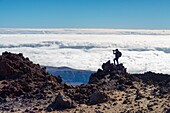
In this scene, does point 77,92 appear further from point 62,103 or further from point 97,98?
point 62,103

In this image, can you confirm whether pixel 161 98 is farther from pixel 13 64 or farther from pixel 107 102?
pixel 13 64

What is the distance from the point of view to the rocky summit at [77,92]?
83.4 feet

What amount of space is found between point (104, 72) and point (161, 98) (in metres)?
9.16

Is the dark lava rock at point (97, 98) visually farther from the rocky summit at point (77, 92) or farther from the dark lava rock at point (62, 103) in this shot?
the dark lava rock at point (62, 103)

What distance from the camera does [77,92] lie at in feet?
94.3

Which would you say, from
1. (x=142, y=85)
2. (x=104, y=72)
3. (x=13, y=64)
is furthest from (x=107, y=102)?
(x=13, y=64)

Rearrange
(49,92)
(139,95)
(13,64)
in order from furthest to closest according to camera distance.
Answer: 1. (13,64)
2. (49,92)
3. (139,95)

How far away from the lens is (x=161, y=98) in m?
26.6

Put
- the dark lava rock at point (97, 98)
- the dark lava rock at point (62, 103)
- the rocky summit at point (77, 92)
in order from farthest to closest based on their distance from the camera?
the dark lava rock at point (97, 98) → the dark lava rock at point (62, 103) → the rocky summit at point (77, 92)

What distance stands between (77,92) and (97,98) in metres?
2.80

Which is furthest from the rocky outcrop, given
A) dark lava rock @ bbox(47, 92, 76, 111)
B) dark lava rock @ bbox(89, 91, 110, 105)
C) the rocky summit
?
dark lava rock @ bbox(89, 91, 110, 105)

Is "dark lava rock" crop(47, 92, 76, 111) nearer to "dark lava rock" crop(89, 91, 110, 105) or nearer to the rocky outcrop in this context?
"dark lava rock" crop(89, 91, 110, 105)

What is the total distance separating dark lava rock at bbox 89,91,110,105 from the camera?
1031 inches

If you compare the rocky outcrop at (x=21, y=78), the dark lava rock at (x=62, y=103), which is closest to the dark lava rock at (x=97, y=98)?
the dark lava rock at (x=62, y=103)
